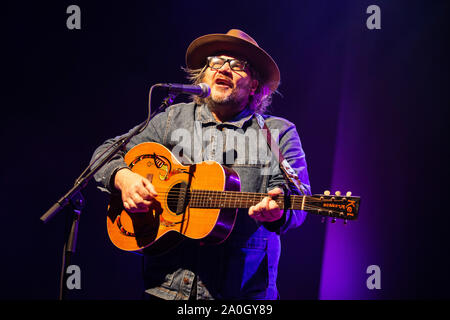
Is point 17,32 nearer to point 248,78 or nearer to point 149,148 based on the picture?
point 149,148

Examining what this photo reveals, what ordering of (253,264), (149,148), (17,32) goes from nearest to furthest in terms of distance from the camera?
(253,264)
(149,148)
(17,32)

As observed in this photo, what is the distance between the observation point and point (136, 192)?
7.67 ft

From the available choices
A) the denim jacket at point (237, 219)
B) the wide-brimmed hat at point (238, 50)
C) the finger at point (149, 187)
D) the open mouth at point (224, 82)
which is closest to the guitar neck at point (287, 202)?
the denim jacket at point (237, 219)

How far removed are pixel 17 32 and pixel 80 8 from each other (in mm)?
723

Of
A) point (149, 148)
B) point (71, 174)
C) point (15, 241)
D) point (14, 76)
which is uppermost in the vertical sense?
point (14, 76)

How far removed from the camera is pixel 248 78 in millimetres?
2896

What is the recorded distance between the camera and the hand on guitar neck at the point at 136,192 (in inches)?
91.4

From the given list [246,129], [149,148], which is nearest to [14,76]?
[149,148]

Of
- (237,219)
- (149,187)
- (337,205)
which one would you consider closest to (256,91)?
(237,219)

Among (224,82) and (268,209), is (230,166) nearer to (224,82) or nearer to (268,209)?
(268,209)

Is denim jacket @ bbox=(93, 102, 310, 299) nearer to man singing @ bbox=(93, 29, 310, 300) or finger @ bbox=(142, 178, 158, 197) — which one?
man singing @ bbox=(93, 29, 310, 300)

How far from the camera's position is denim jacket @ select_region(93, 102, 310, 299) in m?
2.26

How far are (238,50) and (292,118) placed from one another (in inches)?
51.9

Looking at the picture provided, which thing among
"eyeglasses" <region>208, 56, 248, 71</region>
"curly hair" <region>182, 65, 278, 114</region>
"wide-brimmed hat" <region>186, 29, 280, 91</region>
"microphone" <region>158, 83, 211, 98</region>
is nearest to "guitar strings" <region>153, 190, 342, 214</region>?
"microphone" <region>158, 83, 211, 98</region>
